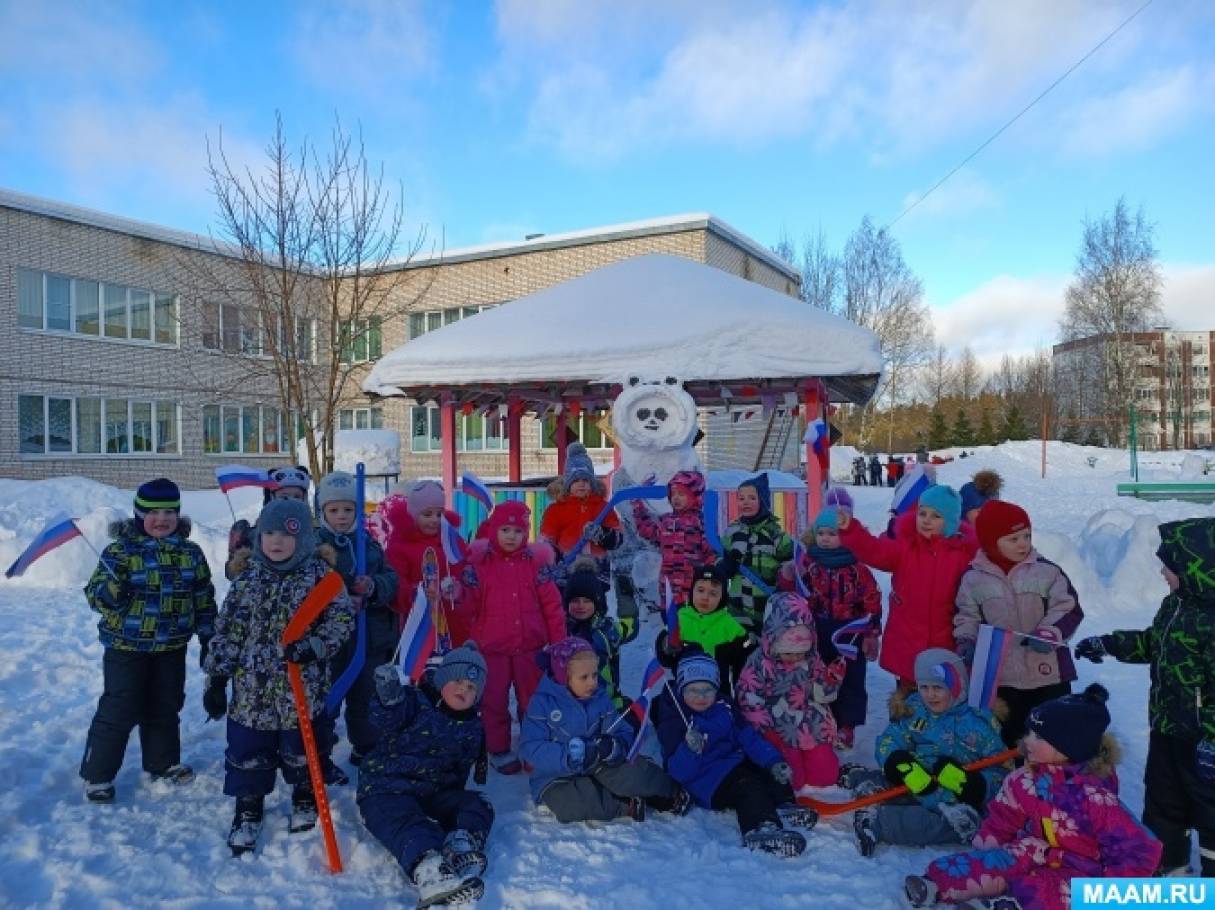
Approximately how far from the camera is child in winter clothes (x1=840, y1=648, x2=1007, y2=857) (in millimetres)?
3357

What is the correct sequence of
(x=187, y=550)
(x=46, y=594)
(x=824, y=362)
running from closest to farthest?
1. (x=187, y=550)
2. (x=824, y=362)
3. (x=46, y=594)

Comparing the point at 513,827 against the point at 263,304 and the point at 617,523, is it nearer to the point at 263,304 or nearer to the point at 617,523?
the point at 617,523

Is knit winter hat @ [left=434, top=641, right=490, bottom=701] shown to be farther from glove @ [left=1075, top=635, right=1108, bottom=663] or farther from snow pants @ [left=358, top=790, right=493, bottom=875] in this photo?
glove @ [left=1075, top=635, right=1108, bottom=663]

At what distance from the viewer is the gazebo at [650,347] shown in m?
7.99

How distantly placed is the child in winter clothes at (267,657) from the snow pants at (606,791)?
1.07 m

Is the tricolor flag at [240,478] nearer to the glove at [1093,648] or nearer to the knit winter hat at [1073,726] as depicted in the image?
the knit winter hat at [1073,726]

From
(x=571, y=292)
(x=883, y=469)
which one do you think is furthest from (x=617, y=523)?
(x=883, y=469)

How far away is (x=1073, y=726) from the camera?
9.05 ft

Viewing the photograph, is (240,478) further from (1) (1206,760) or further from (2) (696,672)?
(1) (1206,760)

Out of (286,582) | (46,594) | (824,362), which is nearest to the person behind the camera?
(286,582)

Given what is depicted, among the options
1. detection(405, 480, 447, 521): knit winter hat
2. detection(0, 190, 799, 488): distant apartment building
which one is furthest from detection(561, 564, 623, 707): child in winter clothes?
detection(0, 190, 799, 488): distant apartment building

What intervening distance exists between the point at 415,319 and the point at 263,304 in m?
14.2

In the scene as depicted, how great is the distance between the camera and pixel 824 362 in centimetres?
789

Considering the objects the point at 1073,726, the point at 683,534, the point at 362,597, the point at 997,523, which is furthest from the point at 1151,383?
the point at 362,597
